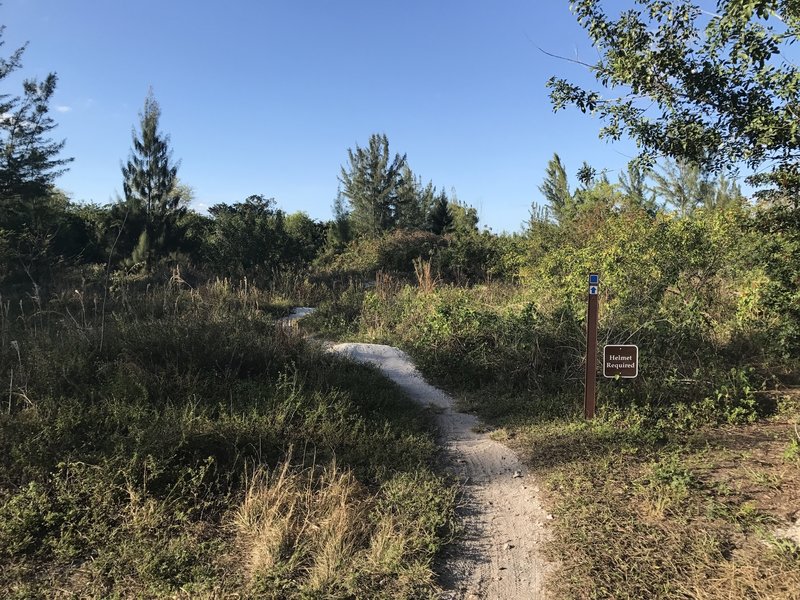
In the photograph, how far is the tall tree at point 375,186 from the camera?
1473 inches

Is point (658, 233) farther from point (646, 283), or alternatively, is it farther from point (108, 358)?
point (108, 358)

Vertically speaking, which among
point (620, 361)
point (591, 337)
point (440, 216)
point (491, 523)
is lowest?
point (491, 523)

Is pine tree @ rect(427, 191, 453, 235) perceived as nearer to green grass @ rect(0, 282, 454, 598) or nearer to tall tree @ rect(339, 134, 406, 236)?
tall tree @ rect(339, 134, 406, 236)

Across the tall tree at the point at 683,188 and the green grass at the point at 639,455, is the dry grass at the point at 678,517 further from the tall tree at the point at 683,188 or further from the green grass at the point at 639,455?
the tall tree at the point at 683,188

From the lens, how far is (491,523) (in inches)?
128

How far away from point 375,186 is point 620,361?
34.4m

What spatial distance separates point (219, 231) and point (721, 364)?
14.9 meters

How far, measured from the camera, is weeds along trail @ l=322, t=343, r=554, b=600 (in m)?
2.65

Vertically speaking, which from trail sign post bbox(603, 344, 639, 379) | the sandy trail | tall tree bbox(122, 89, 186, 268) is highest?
tall tree bbox(122, 89, 186, 268)

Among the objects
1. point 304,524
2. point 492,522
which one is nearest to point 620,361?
point 492,522

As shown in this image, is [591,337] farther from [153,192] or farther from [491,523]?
[153,192]

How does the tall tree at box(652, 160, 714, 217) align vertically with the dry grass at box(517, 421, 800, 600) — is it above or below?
above

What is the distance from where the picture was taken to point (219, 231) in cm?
1680

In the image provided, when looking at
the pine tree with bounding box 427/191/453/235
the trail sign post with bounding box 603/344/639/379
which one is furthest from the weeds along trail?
the pine tree with bounding box 427/191/453/235
